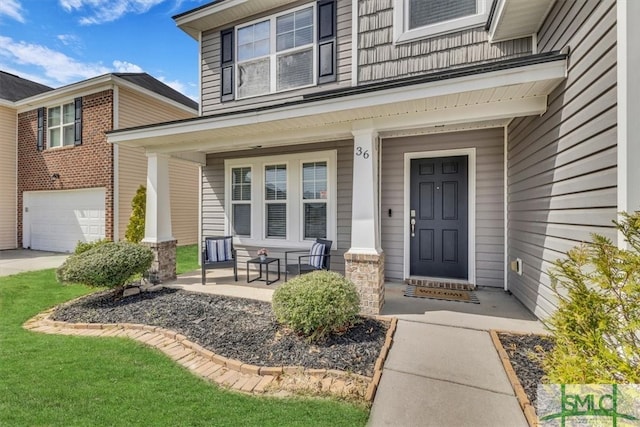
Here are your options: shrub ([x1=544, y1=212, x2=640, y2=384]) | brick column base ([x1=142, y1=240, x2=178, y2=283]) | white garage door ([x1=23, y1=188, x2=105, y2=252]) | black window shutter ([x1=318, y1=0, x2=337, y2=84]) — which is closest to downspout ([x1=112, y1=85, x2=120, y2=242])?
white garage door ([x1=23, y1=188, x2=105, y2=252])

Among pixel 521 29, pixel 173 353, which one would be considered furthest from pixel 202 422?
pixel 521 29

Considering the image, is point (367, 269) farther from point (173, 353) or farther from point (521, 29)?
point (521, 29)

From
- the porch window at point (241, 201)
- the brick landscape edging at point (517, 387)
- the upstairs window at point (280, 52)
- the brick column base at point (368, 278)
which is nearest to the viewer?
the brick landscape edging at point (517, 387)

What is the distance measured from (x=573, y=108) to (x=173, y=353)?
4.63m

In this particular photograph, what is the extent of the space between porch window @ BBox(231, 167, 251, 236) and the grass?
1.48 m

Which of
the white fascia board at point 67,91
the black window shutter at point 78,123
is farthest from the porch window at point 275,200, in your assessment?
the black window shutter at point 78,123

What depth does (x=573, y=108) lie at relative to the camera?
278cm

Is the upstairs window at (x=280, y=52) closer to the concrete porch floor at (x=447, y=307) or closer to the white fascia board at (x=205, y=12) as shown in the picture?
the white fascia board at (x=205, y=12)

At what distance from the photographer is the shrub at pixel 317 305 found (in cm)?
300

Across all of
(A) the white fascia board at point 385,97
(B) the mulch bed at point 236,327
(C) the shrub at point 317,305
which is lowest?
(B) the mulch bed at point 236,327

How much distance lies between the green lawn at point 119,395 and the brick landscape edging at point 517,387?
1076 mm

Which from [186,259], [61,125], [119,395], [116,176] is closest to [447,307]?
[119,395]

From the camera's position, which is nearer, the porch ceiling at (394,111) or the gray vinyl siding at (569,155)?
the gray vinyl siding at (569,155)

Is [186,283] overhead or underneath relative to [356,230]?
underneath
